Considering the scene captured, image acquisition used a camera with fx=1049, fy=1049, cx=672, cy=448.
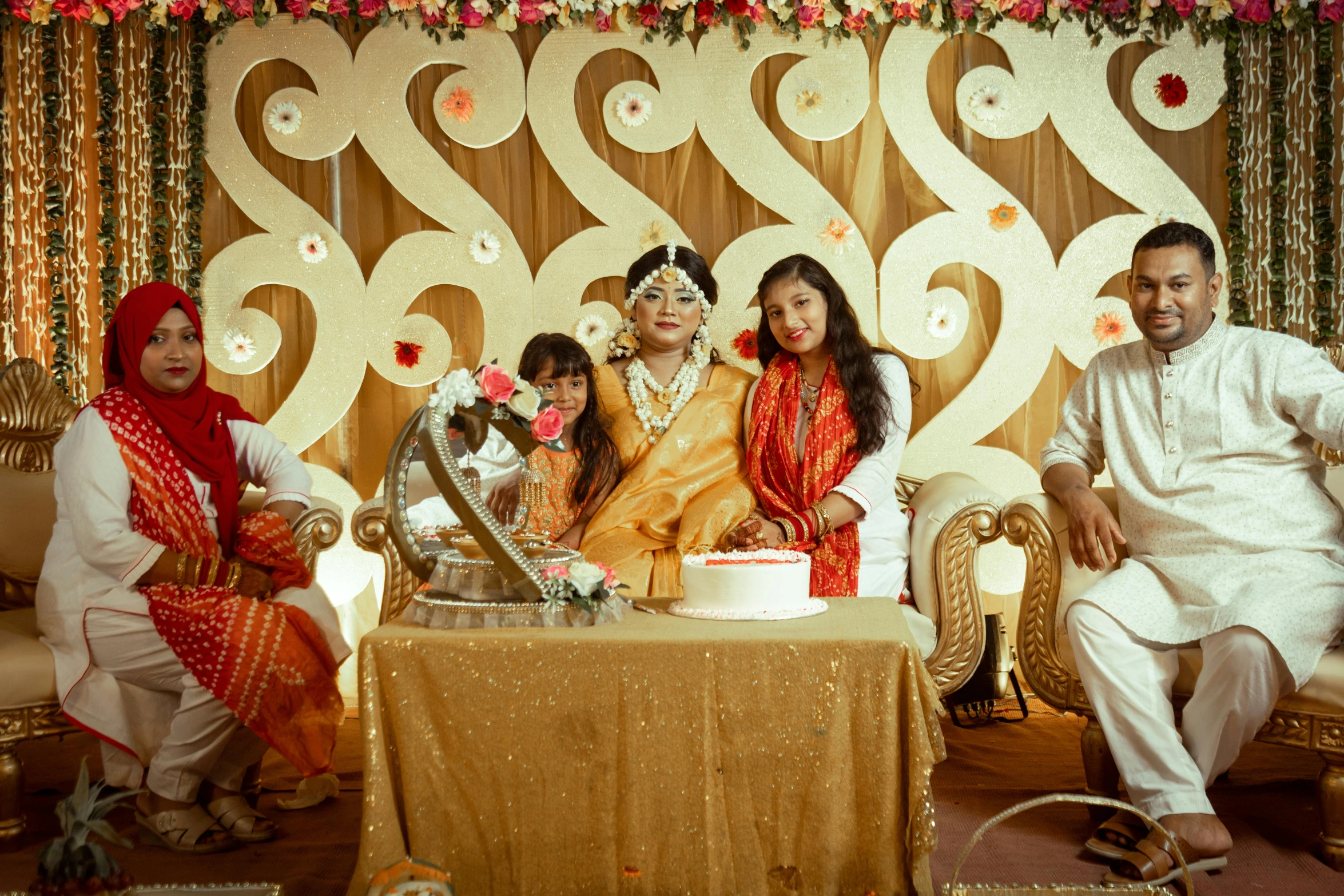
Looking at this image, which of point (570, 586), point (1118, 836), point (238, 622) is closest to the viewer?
point (570, 586)

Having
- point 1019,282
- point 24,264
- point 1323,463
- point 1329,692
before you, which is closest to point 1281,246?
point 1019,282

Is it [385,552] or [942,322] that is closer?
[385,552]

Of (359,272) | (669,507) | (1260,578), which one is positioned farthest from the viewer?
(359,272)

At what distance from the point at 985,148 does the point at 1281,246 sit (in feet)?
3.97

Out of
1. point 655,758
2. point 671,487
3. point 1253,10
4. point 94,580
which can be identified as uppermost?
point 1253,10

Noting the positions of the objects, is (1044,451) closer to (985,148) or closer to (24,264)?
(985,148)

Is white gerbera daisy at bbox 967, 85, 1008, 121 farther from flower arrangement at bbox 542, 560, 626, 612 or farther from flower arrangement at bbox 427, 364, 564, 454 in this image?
flower arrangement at bbox 542, 560, 626, 612

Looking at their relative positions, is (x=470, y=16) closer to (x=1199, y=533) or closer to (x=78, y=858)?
(x=1199, y=533)

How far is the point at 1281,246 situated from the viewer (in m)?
4.12

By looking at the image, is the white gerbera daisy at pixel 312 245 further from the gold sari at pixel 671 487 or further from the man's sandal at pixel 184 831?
the man's sandal at pixel 184 831

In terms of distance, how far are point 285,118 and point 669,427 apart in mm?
2172

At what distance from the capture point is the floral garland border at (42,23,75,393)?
14.2 feet

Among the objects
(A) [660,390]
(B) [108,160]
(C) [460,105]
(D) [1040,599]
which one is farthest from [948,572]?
(B) [108,160]

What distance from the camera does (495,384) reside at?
84.7 inches
